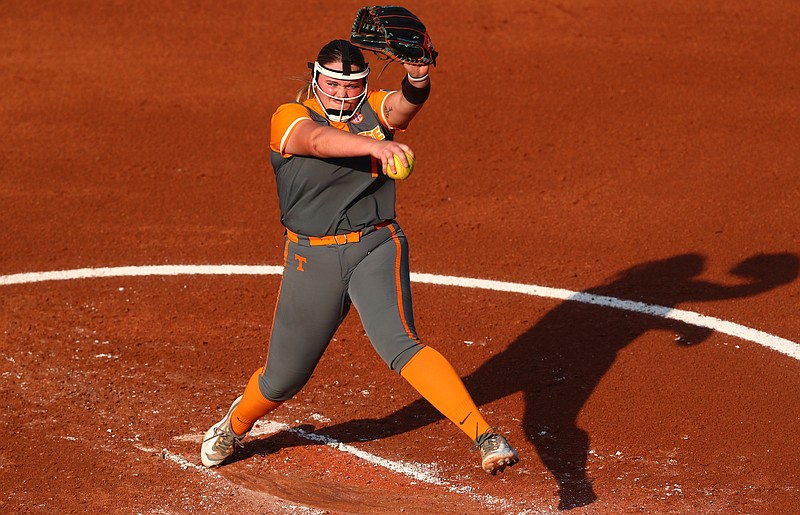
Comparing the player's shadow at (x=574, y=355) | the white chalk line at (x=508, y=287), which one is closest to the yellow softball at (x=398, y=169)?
the player's shadow at (x=574, y=355)

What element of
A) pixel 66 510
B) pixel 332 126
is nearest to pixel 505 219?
pixel 332 126

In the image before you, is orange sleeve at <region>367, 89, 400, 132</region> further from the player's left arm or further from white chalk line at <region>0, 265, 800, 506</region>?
white chalk line at <region>0, 265, 800, 506</region>

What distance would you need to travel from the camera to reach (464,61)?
43.3 feet

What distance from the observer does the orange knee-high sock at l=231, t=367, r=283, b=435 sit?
5859 mm

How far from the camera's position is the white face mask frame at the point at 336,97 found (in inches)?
210

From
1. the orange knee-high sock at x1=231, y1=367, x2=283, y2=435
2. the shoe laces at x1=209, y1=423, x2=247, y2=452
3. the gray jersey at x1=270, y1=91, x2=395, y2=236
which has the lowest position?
the shoe laces at x1=209, y1=423, x2=247, y2=452

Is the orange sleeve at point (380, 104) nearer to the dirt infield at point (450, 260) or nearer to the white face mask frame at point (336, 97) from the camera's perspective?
the white face mask frame at point (336, 97)

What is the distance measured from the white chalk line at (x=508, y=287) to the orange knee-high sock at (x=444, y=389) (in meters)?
3.18

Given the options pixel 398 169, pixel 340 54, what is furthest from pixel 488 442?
pixel 340 54

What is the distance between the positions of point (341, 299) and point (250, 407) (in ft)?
2.93

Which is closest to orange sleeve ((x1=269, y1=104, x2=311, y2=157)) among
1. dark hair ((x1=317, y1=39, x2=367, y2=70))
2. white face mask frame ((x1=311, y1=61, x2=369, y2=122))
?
white face mask frame ((x1=311, y1=61, x2=369, y2=122))

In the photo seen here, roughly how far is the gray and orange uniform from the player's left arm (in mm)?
68

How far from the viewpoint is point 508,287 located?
852cm

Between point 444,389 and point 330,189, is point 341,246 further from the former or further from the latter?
point 444,389
